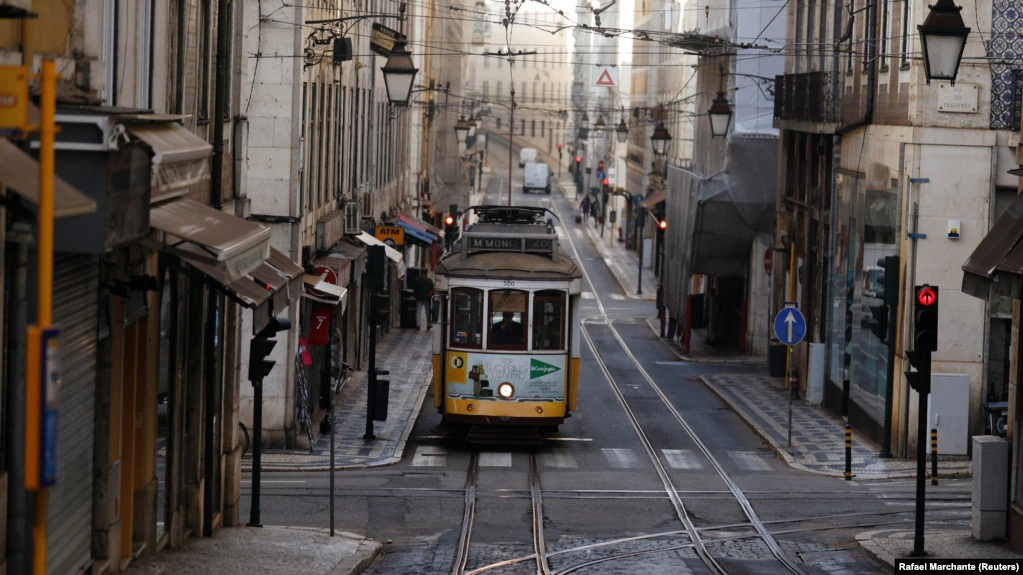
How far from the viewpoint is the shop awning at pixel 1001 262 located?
531 inches

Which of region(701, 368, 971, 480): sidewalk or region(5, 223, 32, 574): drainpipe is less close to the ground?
region(5, 223, 32, 574): drainpipe

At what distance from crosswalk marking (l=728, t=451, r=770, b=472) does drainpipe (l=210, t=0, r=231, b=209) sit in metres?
9.45

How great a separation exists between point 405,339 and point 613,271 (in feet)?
89.6

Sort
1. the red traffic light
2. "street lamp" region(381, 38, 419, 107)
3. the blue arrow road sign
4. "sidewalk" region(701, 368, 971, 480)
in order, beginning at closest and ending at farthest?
the red traffic light
"sidewalk" region(701, 368, 971, 480)
"street lamp" region(381, 38, 419, 107)
the blue arrow road sign

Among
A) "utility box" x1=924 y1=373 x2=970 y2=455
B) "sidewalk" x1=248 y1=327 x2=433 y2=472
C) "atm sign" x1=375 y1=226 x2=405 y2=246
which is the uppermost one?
"atm sign" x1=375 y1=226 x2=405 y2=246

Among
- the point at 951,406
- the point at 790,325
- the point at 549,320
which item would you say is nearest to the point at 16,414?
the point at 549,320

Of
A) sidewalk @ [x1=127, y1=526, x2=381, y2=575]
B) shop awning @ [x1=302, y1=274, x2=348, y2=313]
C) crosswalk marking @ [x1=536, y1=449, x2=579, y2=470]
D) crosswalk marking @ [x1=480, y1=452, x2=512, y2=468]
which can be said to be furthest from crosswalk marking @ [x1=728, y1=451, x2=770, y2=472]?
sidewalk @ [x1=127, y1=526, x2=381, y2=575]

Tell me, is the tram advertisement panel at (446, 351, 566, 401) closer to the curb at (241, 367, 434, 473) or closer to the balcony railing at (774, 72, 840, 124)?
the curb at (241, 367, 434, 473)

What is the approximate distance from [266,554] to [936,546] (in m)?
6.68

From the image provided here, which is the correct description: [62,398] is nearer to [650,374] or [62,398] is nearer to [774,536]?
[774,536]

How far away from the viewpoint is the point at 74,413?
9.64 m

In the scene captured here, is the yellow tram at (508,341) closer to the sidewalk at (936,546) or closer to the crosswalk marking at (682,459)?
the crosswalk marking at (682,459)

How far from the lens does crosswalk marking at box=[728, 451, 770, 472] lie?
2177 cm

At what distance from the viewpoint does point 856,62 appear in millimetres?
26625
